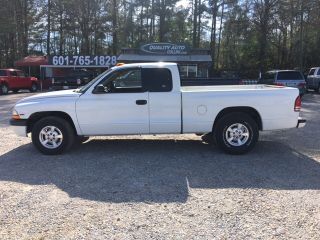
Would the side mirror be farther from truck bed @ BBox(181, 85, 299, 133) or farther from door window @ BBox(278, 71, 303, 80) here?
door window @ BBox(278, 71, 303, 80)

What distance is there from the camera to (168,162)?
25.3 ft

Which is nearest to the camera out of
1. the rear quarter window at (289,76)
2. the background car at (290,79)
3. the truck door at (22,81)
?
the background car at (290,79)

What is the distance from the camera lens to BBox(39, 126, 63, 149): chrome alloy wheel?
27.3 ft

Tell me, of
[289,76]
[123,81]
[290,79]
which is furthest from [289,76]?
[123,81]

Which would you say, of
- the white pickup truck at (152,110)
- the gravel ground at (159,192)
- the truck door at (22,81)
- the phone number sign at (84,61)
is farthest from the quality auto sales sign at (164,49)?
the white pickup truck at (152,110)

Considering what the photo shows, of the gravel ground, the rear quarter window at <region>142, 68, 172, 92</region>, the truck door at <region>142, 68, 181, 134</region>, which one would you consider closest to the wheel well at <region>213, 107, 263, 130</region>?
the gravel ground

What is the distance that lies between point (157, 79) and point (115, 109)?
39.2 inches

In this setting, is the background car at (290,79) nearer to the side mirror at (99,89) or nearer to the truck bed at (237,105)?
the truck bed at (237,105)

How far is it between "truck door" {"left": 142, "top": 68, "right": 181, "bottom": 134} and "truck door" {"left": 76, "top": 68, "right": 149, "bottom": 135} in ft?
0.38

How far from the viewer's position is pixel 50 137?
834 centimetres

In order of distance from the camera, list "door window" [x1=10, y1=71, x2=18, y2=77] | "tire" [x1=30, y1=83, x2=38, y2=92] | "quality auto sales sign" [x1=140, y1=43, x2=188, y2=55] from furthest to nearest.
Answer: "tire" [x1=30, y1=83, x2=38, y2=92], "quality auto sales sign" [x1=140, y1=43, x2=188, y2=55], "door window" [x1=10, y1=71, x2=18, y2=77]

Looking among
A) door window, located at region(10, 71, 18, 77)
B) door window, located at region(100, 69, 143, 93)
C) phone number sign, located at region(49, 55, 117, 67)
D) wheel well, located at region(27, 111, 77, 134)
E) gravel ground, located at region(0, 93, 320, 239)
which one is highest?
phone number sign, located at region(49, 55, 117, 67)

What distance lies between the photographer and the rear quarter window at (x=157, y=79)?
823 centimetres

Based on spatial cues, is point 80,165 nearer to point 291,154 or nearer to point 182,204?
point 182,204
